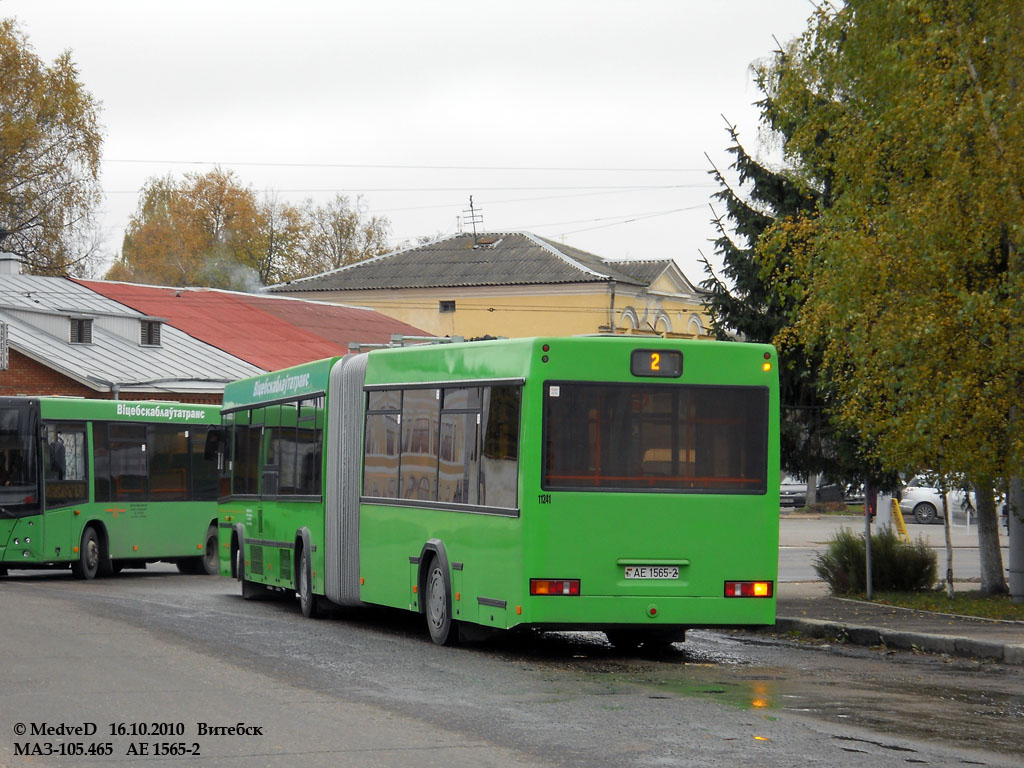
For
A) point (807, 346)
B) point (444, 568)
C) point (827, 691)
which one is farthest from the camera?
point (807, 346)

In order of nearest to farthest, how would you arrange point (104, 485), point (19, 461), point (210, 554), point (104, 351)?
point (19, 461) < point (104, 485) < point (210, 554) < point (104, 351)

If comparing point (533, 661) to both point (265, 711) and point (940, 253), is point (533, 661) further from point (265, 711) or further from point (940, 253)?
point (940, 253)

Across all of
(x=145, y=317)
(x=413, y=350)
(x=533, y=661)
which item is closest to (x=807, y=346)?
(x=413, y=350)

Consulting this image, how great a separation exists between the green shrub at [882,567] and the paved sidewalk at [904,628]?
1.00m

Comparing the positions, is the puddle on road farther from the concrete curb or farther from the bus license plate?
the bus license plate

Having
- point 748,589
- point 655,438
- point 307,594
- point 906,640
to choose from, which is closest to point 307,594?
point 307,594

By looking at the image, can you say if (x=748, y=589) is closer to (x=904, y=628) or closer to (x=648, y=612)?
(x=648, y=612)

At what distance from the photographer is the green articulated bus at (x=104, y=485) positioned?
26.8 metres

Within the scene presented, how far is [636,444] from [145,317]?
3601cm

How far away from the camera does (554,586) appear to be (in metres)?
13.9

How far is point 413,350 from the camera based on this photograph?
16.5 metres

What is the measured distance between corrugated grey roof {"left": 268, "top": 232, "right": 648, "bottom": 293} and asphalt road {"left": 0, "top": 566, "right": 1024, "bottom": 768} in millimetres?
54652

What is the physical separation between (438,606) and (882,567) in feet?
27.8

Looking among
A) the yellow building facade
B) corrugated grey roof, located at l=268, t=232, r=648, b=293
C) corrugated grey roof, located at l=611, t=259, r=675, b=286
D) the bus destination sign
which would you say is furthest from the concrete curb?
corrugated grey roof, located at l=611, t=259, r=675, b=286
